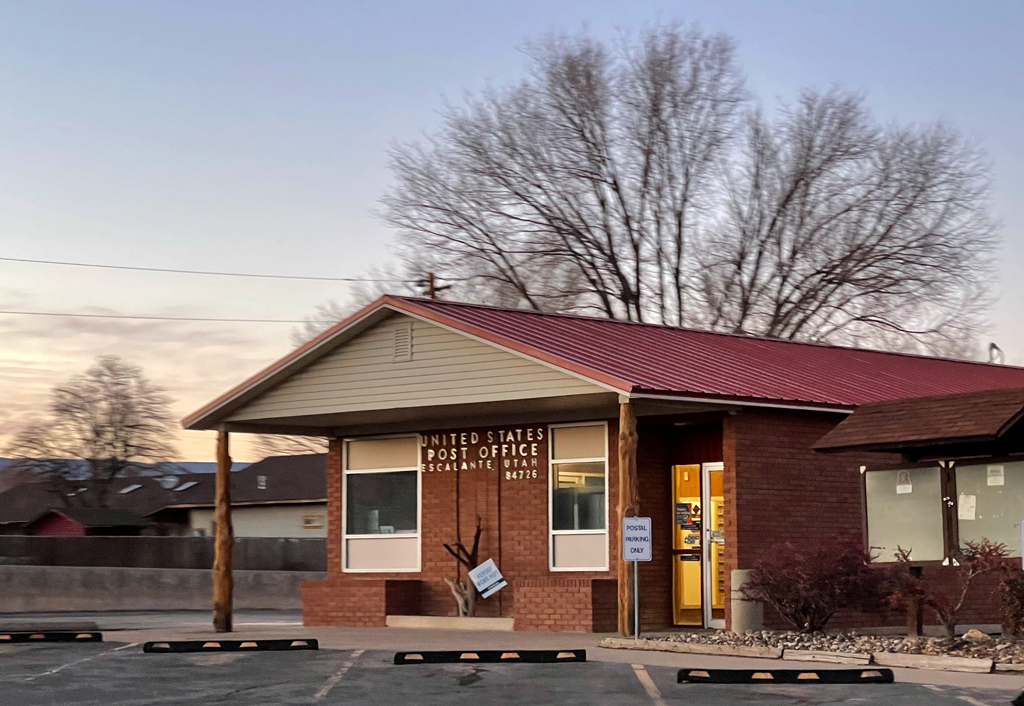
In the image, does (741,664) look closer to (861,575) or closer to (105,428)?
(861,575)

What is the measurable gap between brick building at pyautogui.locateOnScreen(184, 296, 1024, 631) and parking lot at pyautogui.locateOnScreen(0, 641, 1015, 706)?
4681mm

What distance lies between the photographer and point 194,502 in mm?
63688

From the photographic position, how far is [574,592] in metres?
21.1

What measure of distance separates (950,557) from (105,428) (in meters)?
60.9

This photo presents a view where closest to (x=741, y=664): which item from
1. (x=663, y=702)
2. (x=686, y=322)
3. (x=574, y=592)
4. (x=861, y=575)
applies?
(x=861, y=575)

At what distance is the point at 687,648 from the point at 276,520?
1714 inches

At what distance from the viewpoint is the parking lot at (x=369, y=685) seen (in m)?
12.3

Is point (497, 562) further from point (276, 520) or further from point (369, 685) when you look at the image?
point (276, 520)

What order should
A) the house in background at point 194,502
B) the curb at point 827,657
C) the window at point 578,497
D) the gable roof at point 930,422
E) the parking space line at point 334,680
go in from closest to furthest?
the parking space line at point 334,680
the curb at point 827,657
the gable roof at point 930,422
the window at point 578,497
the house in background at point 194,502

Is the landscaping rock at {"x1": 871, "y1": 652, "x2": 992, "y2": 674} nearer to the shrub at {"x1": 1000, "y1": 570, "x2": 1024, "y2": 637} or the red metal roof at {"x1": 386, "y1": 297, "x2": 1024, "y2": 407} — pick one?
the shrub at {"x1": 1000, "y1": 570, "x2": 1024, "y2": 637}

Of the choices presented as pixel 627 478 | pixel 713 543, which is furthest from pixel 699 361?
→ pixel 627 478

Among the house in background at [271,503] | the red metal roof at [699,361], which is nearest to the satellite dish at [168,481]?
the house in background at [271,503]

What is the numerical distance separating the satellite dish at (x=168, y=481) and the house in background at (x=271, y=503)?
322 inches

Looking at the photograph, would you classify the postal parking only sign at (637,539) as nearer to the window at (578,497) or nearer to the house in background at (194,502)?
the window at (578,497)
